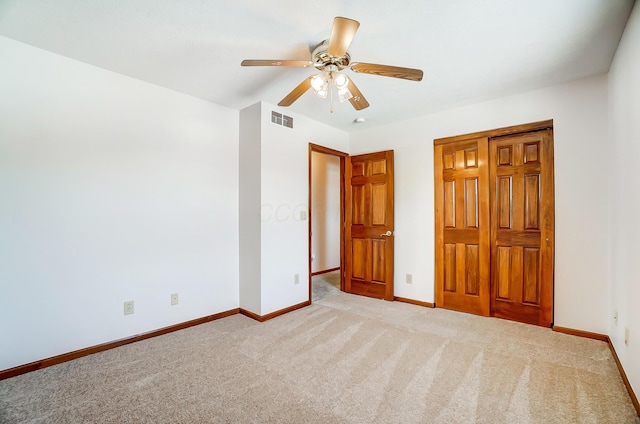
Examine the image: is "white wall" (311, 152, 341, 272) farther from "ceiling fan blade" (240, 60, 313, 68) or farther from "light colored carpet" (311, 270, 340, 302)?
"ceiling fan blade" (240, 60, 313, 68)

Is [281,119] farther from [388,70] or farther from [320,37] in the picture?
[388,70]

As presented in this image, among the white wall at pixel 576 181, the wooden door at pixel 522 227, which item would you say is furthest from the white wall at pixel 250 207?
the wooden door at pixel 522 227

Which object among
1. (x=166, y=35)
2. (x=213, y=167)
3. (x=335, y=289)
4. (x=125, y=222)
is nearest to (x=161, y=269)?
(x=125, y=222)

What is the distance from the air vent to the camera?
3.35 m

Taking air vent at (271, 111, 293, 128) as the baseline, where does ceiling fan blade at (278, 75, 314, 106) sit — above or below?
below

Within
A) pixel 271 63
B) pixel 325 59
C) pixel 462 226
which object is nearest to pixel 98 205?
pixel 271 63

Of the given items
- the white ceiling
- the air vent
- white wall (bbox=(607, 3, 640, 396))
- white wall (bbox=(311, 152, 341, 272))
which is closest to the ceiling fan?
the white ceiling

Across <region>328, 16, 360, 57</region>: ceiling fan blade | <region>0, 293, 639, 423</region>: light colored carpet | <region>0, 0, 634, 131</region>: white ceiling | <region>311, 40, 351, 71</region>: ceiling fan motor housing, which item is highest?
<region>0, 0, 634, 131</region>: white ceiling

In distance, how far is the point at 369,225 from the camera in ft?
13.6

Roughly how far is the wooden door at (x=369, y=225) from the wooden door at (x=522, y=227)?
125 cm

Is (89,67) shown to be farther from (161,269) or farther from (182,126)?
(161,269)

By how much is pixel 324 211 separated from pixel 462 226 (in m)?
2.99

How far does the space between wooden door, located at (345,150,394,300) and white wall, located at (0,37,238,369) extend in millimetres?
1912

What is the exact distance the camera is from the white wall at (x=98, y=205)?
83.9 inches
